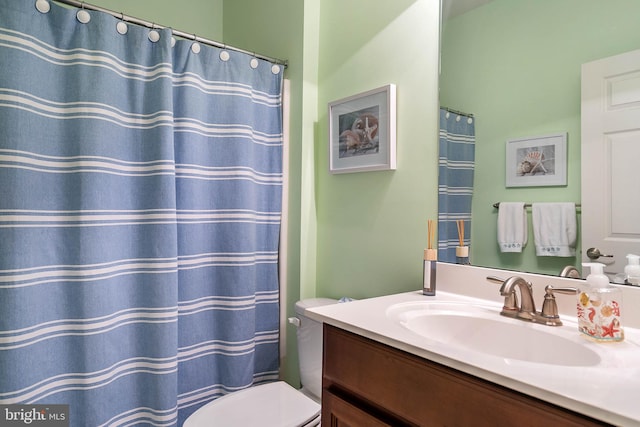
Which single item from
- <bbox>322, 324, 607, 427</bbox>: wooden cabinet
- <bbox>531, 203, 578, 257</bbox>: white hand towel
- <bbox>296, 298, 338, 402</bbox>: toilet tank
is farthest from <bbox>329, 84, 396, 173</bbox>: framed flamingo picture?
<bbox>322, 324, 607, 427</bbox>: wooden cabinet

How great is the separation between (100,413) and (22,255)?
2.06ft

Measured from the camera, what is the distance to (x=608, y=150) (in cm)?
91

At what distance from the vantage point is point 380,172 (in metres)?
1.49

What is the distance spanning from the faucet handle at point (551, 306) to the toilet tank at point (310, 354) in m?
0.81

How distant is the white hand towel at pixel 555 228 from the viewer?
968 millimetres

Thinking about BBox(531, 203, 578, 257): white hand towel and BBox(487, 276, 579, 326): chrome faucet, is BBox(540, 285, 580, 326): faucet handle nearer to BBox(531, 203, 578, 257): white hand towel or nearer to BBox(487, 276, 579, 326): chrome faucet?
BBox(487, 276, 579, 326): chrome faucet

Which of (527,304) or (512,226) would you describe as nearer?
(527,304)

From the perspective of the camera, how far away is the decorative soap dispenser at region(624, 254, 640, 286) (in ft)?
2.87

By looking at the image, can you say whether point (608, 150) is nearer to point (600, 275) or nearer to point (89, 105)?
point (600, 275)

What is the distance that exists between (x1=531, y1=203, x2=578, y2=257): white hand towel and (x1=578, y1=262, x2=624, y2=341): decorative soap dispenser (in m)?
0.15

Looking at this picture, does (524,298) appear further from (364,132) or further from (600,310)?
(364,132)

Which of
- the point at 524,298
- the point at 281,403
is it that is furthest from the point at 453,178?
the point at 281,403

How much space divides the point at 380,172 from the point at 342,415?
0.91 meters

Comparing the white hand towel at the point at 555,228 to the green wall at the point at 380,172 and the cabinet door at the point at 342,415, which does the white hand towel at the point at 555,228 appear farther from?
the cabinet door at the point at 342,415
